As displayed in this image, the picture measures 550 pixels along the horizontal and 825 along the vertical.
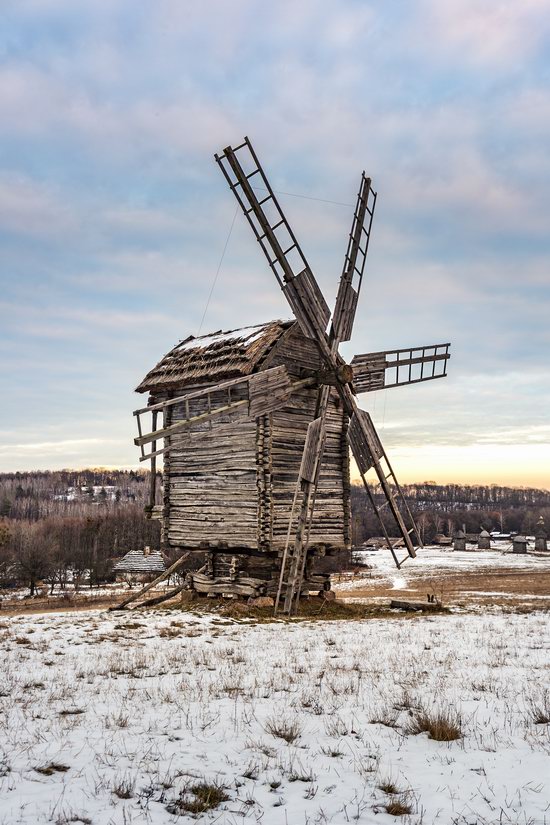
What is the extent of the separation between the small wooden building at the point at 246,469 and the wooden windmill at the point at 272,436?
4cm

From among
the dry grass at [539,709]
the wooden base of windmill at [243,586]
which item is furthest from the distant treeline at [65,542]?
the dry grass at [539,709]

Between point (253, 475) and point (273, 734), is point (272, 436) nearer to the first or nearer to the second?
point (253, 475)

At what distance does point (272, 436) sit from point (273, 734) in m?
13.3

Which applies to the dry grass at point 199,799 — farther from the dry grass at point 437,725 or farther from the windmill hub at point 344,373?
the windmill hub at point 344,373

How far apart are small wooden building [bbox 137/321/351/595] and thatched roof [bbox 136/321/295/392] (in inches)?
1.6

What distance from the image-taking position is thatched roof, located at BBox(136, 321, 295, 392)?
19906 mm

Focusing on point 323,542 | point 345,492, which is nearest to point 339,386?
point 345,492

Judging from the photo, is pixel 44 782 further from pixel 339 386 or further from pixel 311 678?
pixel 339 386

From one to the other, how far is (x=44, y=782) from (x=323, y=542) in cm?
1643

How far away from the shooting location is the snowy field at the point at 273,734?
17.1ft

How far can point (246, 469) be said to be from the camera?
19.9 meters

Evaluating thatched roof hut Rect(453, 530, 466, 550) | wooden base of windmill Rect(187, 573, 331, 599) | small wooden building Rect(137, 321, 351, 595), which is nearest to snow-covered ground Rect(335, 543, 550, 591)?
thatched roof hut Rect(453, 530, 466, 550)

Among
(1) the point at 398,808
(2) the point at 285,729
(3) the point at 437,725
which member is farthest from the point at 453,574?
(1) the point at 398,808

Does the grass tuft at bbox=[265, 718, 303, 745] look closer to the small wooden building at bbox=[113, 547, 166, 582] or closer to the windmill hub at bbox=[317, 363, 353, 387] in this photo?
the windmill hub at bbox=[317, 363, 353, 387]
